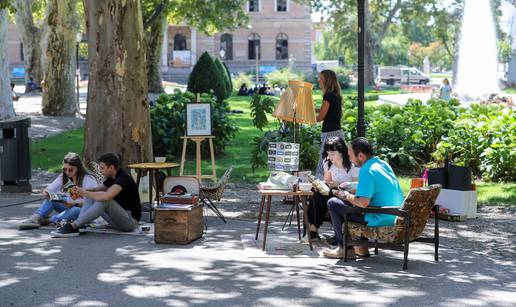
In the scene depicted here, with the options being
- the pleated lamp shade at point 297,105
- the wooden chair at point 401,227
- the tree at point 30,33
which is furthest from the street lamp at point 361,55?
the tree at point 30,33

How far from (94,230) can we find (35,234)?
27.9 inches

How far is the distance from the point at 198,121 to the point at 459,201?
183 inches

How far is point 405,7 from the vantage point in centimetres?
6506

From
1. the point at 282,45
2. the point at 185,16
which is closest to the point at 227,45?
the point at 282,45

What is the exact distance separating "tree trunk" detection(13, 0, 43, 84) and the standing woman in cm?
2865

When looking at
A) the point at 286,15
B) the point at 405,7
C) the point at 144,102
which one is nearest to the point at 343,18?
the point at 405,7

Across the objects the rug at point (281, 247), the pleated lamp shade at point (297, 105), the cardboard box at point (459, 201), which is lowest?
the rug at point (281, 247)

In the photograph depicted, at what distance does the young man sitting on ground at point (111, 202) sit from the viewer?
10180mm

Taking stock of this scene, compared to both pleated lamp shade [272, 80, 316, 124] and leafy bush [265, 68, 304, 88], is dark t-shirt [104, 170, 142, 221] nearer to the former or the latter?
pleated lamp shade [272, 80, 316, 124]

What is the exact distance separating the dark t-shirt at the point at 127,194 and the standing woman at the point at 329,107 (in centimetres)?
251

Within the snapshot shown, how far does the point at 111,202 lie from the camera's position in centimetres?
1028

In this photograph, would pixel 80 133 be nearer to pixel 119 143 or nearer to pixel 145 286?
pixel 119 143

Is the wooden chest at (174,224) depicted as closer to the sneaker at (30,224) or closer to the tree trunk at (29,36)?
the sneaker at (30,224)

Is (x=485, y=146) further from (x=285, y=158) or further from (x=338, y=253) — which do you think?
(x=338, y=253)
